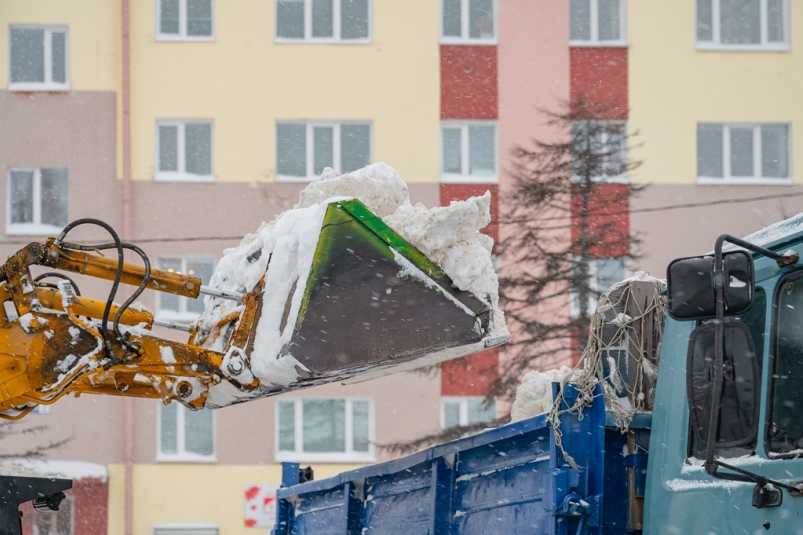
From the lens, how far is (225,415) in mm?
16500

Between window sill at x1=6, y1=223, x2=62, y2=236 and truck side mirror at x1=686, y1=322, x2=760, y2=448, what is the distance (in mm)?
15036

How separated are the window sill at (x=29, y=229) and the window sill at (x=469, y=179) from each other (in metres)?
5.72

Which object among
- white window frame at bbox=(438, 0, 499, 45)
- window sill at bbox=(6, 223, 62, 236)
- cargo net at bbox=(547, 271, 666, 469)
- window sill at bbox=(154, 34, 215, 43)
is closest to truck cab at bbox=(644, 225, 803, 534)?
cargo net at bbox=(547, 271, 666, 469)

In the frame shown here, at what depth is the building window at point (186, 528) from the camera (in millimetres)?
16250

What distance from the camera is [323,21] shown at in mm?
17125

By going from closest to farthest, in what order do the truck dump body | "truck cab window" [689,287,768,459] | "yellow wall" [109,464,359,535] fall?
"truck cab window" [689,287,768,459] → the truck dump body → "yellow wall" [109,464,359,535]

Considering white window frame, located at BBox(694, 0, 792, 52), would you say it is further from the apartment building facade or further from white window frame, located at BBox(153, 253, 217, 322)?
white window frame, located at BBox(153, 253, 217, 322)

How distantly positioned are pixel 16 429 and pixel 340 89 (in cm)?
667

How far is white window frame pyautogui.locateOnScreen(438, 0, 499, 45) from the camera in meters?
17.0

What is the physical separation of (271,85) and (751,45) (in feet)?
23.9

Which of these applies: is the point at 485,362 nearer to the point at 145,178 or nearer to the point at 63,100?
the point at 145,178

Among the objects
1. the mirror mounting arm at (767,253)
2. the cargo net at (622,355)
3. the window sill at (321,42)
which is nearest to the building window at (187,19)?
the window sill at (321,42)

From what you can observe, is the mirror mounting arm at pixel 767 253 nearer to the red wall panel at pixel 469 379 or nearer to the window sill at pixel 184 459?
the red wall panel at pixel 469 379

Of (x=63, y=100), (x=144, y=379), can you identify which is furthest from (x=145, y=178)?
(x=144, y=379)
